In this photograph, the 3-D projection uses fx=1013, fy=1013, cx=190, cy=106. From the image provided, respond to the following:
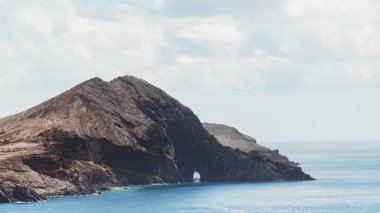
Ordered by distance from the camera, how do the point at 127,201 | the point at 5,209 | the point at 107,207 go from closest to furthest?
the point at 5,209, the point at 107,207, the point at 127,201

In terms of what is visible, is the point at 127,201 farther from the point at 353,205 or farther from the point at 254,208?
the point at 353,205

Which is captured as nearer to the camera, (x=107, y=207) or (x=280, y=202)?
(x=107, y=207)

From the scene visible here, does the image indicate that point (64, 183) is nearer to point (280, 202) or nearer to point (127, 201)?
point (127, 201)

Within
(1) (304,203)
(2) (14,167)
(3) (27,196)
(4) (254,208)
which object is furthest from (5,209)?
(1) (304,203)

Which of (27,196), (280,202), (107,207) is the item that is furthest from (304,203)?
(27,196)

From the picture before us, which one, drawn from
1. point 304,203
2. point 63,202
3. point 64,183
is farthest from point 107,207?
point 304,203

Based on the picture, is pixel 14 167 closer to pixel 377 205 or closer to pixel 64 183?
pixel 64 183

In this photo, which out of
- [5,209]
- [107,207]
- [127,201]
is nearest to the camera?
[5,209]

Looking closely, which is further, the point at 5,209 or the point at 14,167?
the point at 14,167
